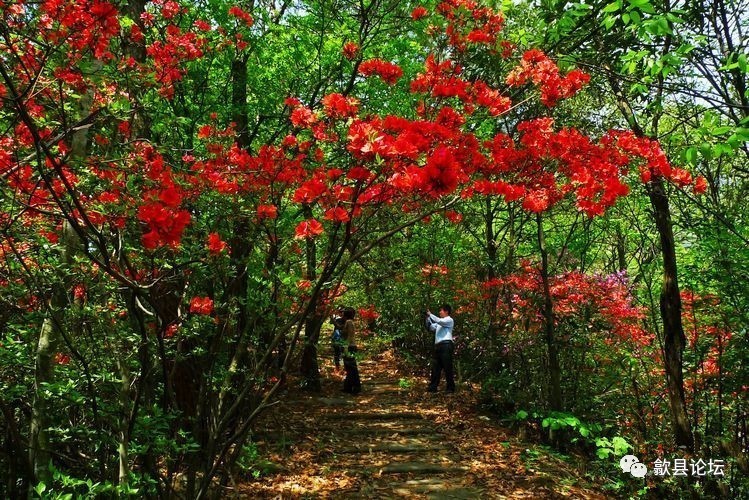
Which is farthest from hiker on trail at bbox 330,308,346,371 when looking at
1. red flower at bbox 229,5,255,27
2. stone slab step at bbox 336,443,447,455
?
red flower at bbox 229,5,255,27

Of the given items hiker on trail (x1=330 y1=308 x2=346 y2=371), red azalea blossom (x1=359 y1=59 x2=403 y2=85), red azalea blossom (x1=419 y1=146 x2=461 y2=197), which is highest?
red azalea blossom (x1=359 y1=59 x2=403 y2=85)

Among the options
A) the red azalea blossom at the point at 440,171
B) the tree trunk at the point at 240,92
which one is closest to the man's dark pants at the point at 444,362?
the tree trunk at the point at 240,92

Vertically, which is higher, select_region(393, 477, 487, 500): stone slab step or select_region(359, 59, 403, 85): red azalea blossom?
select_region(359, 59, 403, 85): red azalea blossom

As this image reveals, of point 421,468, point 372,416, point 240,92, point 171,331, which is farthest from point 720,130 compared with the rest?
point 372,416

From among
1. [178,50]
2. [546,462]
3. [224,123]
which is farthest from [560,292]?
[178,50]

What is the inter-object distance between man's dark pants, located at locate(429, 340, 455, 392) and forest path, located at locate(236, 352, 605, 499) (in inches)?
9.2

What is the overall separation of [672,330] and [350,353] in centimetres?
472

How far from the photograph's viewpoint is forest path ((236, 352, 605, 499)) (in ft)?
16.4

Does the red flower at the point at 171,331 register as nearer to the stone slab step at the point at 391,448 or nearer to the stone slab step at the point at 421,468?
the stone slab step at the point at 421,468

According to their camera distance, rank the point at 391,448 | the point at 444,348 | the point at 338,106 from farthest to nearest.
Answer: the point at 444,348 → the point at 391,448 → the point at 338,106

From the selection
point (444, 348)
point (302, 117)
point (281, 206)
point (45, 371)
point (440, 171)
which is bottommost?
point (444, 348)

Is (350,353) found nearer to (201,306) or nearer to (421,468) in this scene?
(421,468)

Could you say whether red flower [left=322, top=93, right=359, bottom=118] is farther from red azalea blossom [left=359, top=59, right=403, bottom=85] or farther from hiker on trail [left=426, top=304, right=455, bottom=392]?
hiker on trail [left=426, top=304, right=455, bottom=392]

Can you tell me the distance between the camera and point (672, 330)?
5.11 metres
